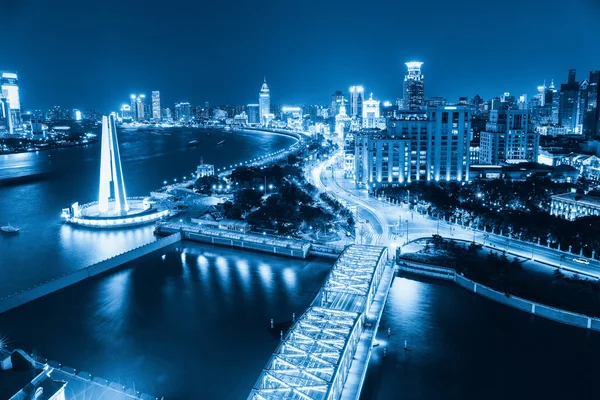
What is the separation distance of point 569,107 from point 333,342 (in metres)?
85.2

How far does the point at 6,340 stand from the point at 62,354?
173 centimetres

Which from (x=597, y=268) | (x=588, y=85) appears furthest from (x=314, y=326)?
(x=588, y=85)

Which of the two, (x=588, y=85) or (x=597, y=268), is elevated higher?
(x=588, y=85)

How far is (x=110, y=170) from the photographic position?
904 inches

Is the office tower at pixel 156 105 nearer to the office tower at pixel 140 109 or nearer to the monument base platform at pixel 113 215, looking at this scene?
the office tower at pixel 140 109

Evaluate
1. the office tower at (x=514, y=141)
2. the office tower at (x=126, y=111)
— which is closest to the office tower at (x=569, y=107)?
the office tower at (x=514, y=141)

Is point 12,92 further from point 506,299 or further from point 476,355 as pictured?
point 476,355

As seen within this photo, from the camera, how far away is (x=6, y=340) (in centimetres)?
1155

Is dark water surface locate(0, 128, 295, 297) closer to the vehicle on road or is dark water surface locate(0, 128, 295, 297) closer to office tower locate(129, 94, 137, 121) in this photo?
the vehicle on road

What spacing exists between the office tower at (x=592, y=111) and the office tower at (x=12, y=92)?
104m

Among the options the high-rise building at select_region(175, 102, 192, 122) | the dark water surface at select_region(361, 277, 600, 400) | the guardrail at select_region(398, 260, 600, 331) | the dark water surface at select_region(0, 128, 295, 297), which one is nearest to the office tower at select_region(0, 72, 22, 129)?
the dark water surface at select_region(0, 128, 295, 297)


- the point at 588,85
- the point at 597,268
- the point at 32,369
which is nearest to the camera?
the point at 32,369

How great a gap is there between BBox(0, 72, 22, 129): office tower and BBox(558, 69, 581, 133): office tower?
10555cm

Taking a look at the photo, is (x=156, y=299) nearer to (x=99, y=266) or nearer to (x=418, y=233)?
(x=99, y=266)
